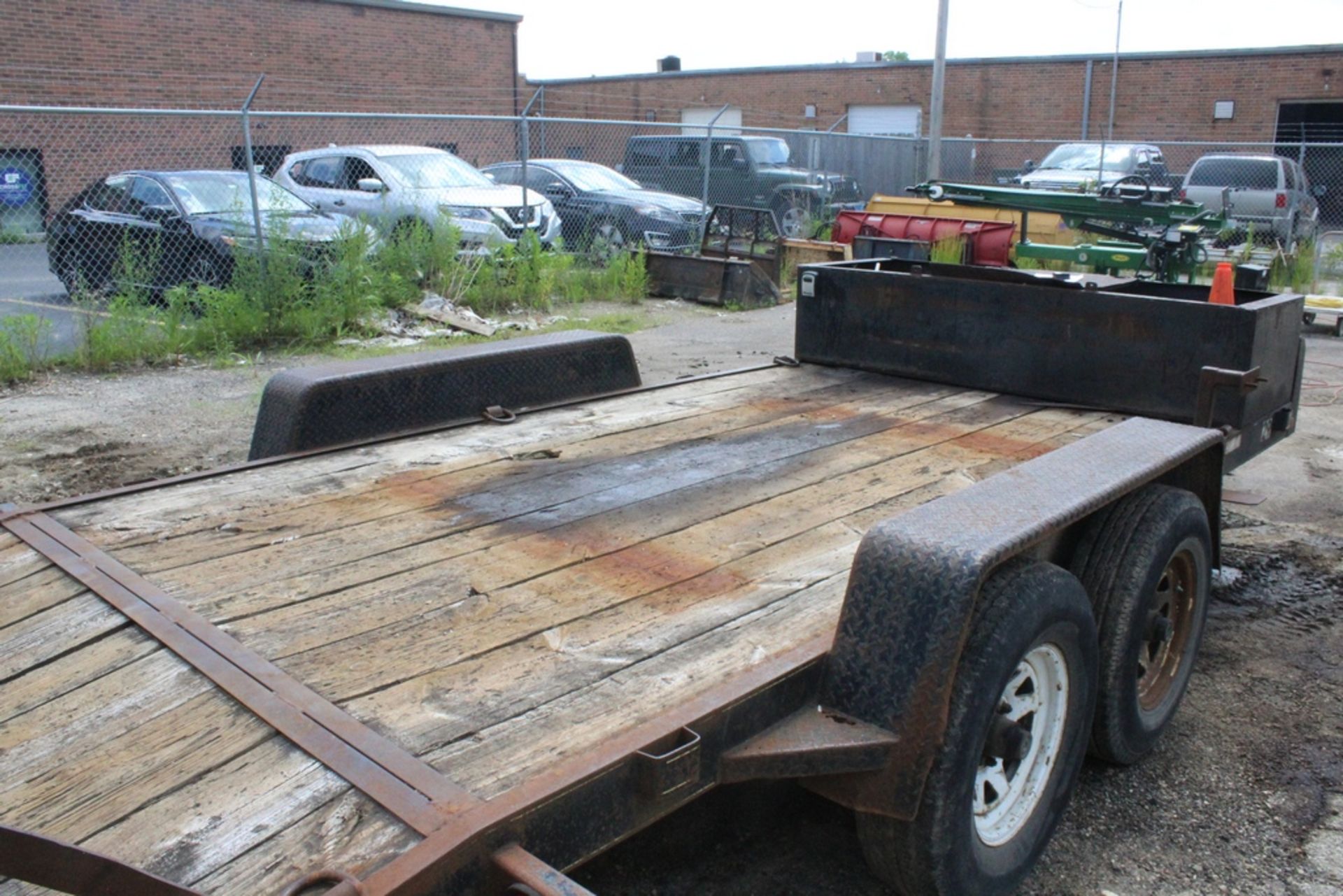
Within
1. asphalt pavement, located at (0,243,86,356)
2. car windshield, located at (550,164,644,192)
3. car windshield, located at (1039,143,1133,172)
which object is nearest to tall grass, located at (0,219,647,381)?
asphalt pavement, located at (0,243,86,356)

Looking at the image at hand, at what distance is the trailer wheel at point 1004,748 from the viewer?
2.30m

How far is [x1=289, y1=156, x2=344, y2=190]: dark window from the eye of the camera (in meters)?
13.7

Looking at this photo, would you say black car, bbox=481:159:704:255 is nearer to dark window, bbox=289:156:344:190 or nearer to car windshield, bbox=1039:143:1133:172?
dark window, bbox=289:156:344:190

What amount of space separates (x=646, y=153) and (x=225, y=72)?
35.1ft

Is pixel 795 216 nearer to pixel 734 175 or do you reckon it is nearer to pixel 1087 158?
pixel 734 175

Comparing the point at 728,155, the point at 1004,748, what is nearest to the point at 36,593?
the point at 1004,748

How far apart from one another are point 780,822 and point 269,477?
1838 millimetres

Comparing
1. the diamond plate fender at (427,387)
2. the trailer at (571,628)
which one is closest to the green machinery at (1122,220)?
the diamond plate fender at (427,387)

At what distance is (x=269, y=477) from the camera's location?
11.6ft

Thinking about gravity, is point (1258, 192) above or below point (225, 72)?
below

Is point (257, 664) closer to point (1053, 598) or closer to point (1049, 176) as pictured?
point (1053, 598)

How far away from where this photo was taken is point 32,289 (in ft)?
35.5

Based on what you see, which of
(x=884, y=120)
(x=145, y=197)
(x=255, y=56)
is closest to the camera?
(x=145, y=197)

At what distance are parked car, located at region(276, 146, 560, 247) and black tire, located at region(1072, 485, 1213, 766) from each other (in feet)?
32.6
